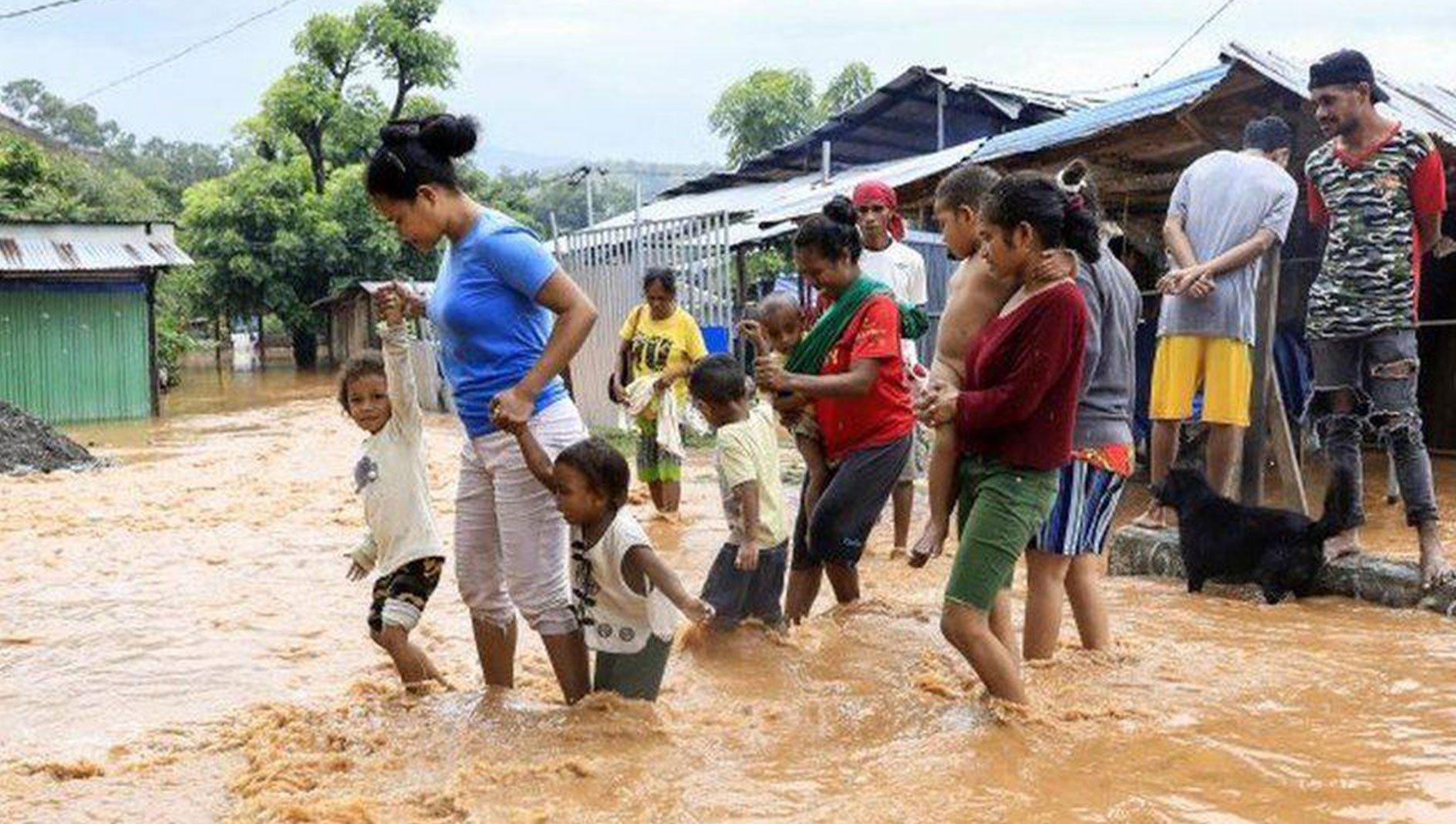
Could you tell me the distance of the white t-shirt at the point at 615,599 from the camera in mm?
3920

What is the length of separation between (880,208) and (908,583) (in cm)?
199

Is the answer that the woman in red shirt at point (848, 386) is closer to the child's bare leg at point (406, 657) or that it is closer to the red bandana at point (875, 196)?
the red bandana at point (875, 196)

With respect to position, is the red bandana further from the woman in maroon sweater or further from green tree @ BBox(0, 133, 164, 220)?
green tree @ BBox(0, 133, 164, 220)

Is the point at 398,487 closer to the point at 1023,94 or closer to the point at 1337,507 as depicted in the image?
the point at 1337,507

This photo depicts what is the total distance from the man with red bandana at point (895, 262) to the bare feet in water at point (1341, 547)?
1975mm


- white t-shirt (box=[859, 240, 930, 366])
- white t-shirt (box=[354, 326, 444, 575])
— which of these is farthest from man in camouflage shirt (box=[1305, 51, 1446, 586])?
white t-shirt (box=[354, 326, 444, 575])

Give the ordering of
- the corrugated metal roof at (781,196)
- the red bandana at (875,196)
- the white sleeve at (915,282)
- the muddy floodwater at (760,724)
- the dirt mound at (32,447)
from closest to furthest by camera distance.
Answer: the muddy floodwater at (760,724) → the red bandana at (875,196) → the white sleeve at (915,282) → the corrugated metal roof at (781,196) → the dirt mound at (32,447)

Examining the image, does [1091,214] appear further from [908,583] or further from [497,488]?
[908,583]

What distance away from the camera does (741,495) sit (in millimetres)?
4672

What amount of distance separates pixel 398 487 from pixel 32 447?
11.6m

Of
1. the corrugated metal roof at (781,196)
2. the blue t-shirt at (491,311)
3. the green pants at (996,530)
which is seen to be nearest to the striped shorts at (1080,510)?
the green pants at (996,530)

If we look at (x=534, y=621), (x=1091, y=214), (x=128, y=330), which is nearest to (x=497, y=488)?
(x=534, y=621)

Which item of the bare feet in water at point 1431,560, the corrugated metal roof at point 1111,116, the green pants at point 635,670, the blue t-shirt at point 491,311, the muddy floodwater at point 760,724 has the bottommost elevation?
the muddy floodwater at point 760,724

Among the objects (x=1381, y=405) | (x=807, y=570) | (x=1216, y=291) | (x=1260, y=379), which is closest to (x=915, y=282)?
(x=1216, y=291)
